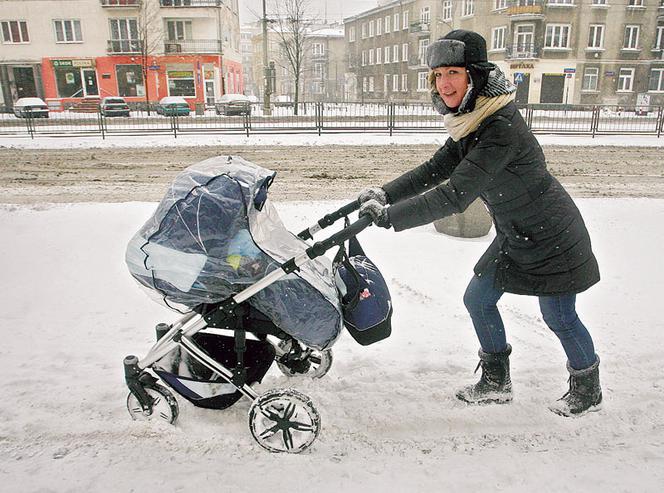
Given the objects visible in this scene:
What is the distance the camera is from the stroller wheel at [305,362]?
3283 millimetres

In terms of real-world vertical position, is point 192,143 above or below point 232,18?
below

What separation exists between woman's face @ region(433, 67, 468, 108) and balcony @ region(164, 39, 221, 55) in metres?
41.9

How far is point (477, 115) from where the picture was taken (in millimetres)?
2512

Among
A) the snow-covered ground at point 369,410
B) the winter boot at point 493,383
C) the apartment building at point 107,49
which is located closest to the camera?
the snow-covered ground at point 369,410

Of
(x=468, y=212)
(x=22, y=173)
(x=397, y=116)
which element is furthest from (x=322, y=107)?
(x=468, y=212)

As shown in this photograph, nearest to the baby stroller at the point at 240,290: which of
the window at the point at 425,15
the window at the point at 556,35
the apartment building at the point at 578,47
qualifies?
the apartment building at the point at 578,47

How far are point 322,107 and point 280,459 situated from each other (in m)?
18.7

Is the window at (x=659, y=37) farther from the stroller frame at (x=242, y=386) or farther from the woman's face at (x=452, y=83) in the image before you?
the stroller frame at (x=242, y=386)

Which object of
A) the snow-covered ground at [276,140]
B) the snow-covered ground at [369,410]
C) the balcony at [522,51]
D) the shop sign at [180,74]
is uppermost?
the balcony at [522,51]

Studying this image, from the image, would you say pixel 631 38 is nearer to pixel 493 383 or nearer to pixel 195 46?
pixel 195 46

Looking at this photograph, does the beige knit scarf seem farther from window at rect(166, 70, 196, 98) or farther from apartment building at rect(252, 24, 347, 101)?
apartment building at rect(252, 24, 347, 101)

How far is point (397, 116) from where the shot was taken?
2056cm

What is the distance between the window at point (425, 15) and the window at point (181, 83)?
23500mm

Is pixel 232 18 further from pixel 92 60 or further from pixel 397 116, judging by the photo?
pixel 397 116
